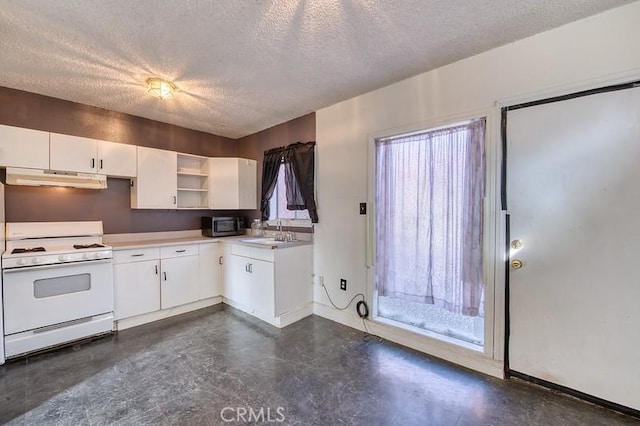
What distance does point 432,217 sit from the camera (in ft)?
8.17

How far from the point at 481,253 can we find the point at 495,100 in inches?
47.7

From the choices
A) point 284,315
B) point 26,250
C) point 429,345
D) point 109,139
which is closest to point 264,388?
point 284,315

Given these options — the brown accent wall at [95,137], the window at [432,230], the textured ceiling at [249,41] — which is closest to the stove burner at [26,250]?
the brown accent wall at [95,137]

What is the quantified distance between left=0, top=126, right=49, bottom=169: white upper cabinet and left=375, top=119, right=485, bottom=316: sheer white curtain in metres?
3.43

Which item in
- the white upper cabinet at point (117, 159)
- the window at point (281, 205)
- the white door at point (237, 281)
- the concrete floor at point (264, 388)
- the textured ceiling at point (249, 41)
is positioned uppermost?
the textured ceiling at point (249, 41)

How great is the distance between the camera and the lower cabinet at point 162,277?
3.03 meters

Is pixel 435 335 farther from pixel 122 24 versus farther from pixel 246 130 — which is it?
pixel 246 130

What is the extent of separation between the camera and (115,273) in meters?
2.98

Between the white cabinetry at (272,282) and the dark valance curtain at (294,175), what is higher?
the dark valance curtain at (294,175)

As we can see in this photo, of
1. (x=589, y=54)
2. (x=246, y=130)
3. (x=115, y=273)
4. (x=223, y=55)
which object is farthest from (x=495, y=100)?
(x=115, y=273)

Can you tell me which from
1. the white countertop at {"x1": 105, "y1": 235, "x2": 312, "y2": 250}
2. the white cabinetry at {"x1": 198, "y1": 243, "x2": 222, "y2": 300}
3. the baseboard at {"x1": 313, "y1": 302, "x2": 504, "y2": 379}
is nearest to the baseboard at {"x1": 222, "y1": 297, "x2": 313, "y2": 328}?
the baseboard at {"x1": 313, "y1": 302, "x2": 504, "y2": 379}

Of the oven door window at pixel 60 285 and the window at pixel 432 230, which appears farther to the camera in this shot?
the oven door window at pixel 60 285

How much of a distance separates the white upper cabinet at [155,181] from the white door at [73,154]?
0.45 meters

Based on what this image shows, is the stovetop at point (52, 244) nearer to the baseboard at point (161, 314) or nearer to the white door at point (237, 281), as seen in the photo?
the baseboard at point (161, 314)
